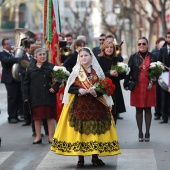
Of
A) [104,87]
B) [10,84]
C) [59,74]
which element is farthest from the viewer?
[10,84]

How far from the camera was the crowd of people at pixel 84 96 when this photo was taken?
11.6 m

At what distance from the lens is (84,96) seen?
11.8m

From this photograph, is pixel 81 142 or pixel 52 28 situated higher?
pixel 52 28

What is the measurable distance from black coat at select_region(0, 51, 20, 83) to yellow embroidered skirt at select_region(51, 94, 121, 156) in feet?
23.0

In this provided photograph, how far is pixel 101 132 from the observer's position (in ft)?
38.2

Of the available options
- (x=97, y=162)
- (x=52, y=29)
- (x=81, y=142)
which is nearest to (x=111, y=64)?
(x=97, y=162)

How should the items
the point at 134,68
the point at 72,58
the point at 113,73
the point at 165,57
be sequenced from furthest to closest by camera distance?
the point at 72,58 < the point at 165,57 < the point at 134,68 < the point at 113,73

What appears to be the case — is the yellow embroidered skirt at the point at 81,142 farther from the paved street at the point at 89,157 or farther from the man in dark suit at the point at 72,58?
the man in dark suit at the point at 72,58

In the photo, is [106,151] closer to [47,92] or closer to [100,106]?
[100,106]

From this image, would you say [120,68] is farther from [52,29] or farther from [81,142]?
[52,29]

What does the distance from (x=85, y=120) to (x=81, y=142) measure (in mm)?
340

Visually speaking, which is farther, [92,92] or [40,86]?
[40,86]

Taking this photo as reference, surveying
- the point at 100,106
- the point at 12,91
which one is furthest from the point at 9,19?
the point at 100,106

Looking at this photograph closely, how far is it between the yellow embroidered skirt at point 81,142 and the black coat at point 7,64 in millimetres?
7005
